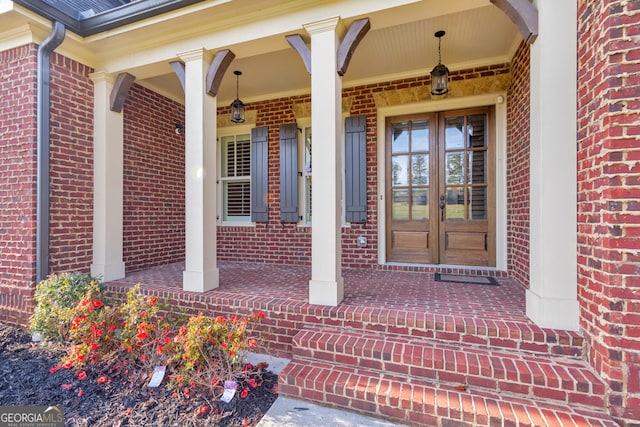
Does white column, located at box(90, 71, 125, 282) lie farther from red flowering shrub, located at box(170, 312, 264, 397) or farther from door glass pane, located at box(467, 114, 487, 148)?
door glass pane, located at box(467, 114, 487, 148)

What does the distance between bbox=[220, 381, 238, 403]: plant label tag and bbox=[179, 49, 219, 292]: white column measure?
48.8 inches

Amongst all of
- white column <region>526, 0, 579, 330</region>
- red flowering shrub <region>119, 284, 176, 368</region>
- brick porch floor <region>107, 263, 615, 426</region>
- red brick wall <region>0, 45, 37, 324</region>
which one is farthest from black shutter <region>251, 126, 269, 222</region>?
white column <region>526, 0, 579, 330</region>

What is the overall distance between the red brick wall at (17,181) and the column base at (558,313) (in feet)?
15.4

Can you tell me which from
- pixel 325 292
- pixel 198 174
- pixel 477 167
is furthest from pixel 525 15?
pixel 198 174

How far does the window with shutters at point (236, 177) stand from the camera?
16.8ft

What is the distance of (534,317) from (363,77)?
3.48 meters

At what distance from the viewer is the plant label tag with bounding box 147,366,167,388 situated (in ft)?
7.18

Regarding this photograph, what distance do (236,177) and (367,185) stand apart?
92.0 inches

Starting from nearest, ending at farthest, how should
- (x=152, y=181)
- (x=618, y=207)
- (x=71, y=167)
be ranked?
(x=618, y=207) → (x=71, y=167) → (x=152, y=181)

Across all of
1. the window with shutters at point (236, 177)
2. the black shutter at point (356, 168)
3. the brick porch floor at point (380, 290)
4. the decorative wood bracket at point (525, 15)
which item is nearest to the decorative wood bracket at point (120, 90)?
the window with shutters at point (236, 177)

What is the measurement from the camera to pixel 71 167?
11.3ft

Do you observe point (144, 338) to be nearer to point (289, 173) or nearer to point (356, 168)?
point (289, 173)

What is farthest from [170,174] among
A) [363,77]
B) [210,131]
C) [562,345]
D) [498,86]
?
[562,345]

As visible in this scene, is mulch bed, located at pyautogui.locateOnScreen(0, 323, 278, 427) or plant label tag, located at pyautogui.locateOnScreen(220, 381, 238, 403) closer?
mulch bed, located at pyautogui.locateOnScreen(0, 323, 278, 427)
